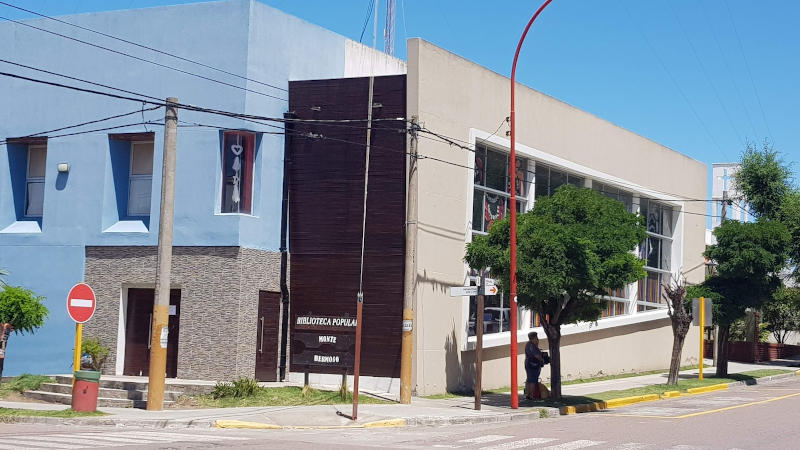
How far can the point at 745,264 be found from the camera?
3100cm

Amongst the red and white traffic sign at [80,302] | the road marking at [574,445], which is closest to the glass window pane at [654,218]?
the road marking at [574,445]

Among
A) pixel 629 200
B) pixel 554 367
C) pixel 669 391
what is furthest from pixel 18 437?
pixel 629 200

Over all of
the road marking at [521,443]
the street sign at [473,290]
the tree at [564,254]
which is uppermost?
the tree at [564,254]

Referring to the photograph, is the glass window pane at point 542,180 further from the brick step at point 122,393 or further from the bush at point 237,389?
the brick step at point 122,393

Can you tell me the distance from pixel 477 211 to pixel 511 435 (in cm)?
1065

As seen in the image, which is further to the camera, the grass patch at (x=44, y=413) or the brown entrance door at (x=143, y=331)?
the brown entrance door at (x=143, y=331)

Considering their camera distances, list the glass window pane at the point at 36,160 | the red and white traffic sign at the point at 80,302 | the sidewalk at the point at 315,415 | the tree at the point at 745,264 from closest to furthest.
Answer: the sidewalk at the point at 315,415
the red and white traffic sign at the point at 80,302
the glass window pane at the point at 36,160
the tree at the point at 745,264

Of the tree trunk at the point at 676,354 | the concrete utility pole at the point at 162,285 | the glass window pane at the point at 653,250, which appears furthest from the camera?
the glass window pane at the point at 653,250

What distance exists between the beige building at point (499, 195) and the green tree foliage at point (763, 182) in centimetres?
677

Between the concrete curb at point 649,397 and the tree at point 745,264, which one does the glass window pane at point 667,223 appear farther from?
the concrete curb at point 649,397

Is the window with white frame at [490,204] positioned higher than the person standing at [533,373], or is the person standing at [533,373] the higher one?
the window with white frame at [490,204]

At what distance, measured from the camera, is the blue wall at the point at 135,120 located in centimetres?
2398

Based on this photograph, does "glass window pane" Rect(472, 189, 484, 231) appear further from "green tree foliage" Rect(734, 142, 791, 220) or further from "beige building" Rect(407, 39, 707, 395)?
"green tree foliage" Rect(734, 142, 791, 220)

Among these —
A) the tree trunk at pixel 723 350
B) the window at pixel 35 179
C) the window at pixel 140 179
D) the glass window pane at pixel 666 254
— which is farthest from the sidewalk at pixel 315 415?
the glass window pane at pixel 666 254
